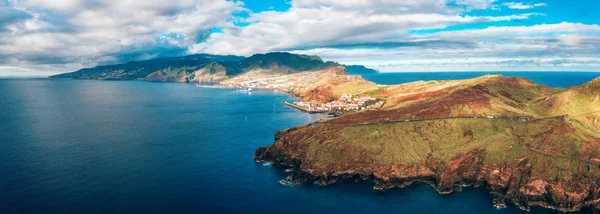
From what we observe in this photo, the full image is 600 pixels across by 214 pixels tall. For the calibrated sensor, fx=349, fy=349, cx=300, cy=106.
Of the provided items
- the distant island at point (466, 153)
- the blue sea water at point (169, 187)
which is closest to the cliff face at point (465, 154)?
the distant island at point (466, 153)

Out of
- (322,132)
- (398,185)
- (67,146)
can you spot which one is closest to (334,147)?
(322,132)

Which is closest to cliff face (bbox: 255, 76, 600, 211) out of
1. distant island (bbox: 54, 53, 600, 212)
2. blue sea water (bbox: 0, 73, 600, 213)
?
distant island (bbox: 54, 53, 600, 212)

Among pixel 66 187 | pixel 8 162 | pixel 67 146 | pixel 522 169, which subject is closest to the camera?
pixel 66 187

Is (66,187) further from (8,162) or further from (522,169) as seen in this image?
(522,169)

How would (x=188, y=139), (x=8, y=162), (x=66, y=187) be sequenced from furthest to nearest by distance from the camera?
(x=188, y=139) → (x=8, y=162) → (x=66, y=187)

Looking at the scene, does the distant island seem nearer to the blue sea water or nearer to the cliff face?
the cliff face

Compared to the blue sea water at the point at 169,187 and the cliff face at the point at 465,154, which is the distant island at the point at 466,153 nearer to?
the cliff face at the point at 465,154

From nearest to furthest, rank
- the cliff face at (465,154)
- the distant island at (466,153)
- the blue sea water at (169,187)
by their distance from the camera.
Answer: the blue sea water at (169,187), the cliff face at (465,154), the distant island at (466,153)

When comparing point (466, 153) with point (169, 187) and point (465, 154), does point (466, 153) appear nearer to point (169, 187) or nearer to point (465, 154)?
point (465, 154)
